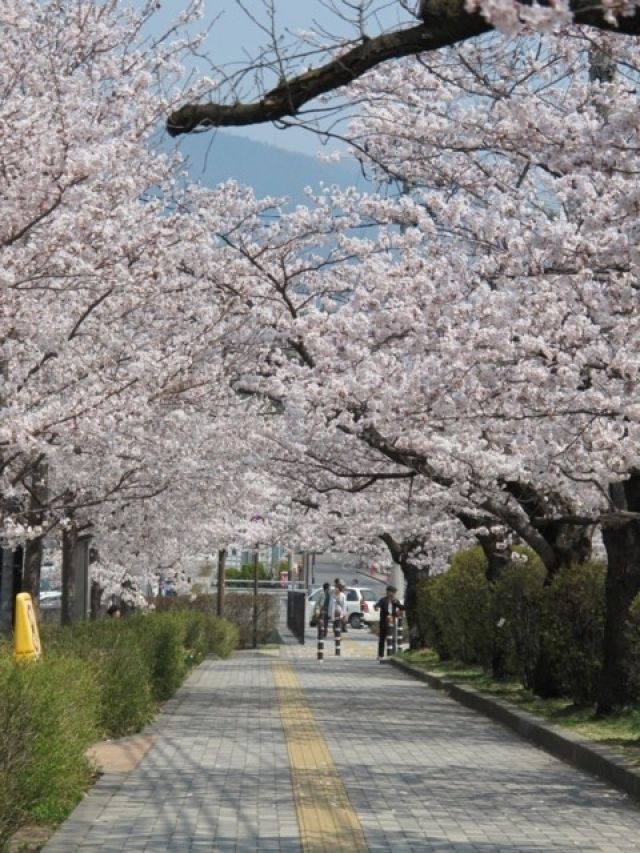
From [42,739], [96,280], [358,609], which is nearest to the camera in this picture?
[42,739]

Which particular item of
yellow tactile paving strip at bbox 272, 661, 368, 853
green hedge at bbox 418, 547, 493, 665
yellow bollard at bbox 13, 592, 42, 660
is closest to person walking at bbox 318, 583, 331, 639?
green hedge at bbox 418, 547, 493, 665

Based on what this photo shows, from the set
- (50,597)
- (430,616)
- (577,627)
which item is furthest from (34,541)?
(50,597)

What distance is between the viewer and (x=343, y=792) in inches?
462

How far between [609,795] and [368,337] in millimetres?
8067

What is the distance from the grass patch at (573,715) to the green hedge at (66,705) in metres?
4.33

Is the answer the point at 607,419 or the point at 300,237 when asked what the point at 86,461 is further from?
the point at 607,419

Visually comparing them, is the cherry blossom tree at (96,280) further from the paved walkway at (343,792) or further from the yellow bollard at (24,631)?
the paved walkway at (343,792)

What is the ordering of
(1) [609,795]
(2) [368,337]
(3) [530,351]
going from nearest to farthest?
1. (1) [609,795]
2. (3) [530,351]
3. (2) [368,337]

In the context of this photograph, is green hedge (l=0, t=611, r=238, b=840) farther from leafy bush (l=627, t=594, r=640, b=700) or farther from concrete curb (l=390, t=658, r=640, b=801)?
leafy bush (l=627, t=594, r=640, b=700)

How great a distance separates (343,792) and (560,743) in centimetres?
395

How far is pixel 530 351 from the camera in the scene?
47.0 feet

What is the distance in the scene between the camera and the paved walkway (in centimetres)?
952

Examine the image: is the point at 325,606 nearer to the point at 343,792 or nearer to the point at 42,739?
the point at 343,792

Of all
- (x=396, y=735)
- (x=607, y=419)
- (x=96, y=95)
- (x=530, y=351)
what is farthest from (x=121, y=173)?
(x=396, y=735)
